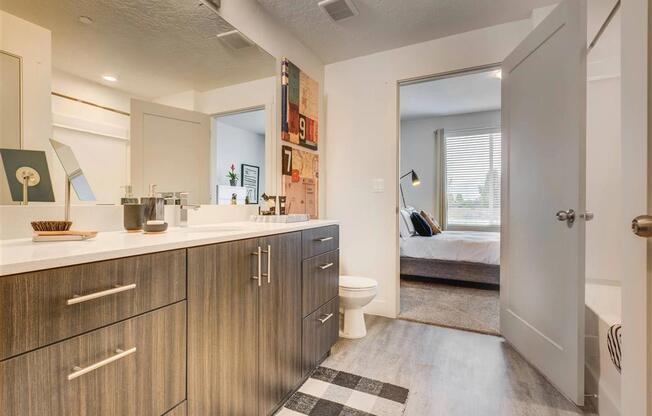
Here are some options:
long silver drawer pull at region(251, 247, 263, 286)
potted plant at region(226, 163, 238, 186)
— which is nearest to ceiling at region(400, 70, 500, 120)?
potted plant at region(226, 163, 238, 186)

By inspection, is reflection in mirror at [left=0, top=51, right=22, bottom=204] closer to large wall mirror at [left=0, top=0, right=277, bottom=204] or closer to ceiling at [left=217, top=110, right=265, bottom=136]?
large wall mirror at [left=0, top=0, right=277, bottom=204]

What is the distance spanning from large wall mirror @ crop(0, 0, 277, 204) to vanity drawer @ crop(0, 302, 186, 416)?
0.69 metres

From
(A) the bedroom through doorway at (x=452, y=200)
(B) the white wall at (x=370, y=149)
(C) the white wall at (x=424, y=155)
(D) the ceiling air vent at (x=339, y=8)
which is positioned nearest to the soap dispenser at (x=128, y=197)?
(D) the ceiling air vent at (x=339, y=8)

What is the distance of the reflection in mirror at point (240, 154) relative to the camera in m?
1.87

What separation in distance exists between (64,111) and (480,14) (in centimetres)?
260

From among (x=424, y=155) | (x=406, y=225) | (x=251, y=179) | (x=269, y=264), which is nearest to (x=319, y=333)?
(x=269, y=264)

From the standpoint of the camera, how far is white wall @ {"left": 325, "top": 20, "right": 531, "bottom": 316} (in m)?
2.69

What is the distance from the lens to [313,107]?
9.01 ft

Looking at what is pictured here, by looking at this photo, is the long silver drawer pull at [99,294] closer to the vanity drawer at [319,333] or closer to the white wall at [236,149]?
the vanity drawer at [319,333]

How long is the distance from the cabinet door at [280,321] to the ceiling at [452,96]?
2783mm

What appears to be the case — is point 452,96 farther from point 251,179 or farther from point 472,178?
point 251,179

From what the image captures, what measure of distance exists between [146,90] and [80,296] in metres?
1.08

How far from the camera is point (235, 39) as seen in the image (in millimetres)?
1936

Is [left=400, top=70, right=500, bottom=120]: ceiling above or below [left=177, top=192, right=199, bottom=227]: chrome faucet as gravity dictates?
above
